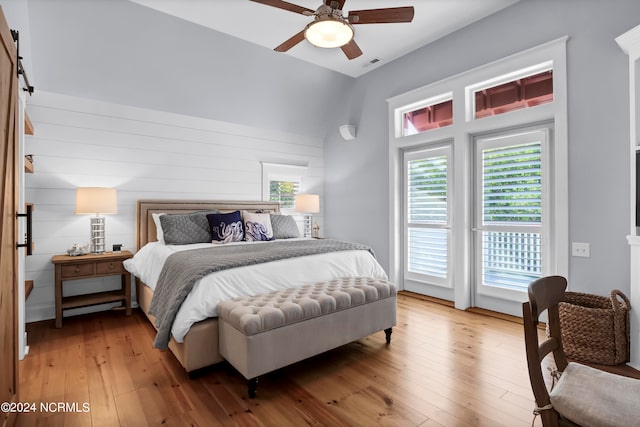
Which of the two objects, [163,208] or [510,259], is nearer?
[510,259]

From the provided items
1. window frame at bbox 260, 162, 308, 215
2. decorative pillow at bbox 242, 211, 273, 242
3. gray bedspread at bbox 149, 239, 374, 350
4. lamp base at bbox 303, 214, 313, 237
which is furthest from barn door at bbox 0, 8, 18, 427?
lamp base at bbox 303, 214, 313, 237

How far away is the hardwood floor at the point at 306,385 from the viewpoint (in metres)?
1.87

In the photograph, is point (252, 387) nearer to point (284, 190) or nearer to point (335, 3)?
point (335, 3)

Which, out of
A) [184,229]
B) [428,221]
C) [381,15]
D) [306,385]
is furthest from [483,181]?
[184,229]

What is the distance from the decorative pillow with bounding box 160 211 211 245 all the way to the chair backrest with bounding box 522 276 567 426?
3337 millimetres

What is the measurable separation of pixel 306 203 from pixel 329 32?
310 cm

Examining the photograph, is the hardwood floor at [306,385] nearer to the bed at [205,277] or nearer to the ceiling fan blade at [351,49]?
the bed at [205,277]

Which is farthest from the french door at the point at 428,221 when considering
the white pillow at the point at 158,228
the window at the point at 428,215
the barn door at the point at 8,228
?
the barn door at the point at 8,228

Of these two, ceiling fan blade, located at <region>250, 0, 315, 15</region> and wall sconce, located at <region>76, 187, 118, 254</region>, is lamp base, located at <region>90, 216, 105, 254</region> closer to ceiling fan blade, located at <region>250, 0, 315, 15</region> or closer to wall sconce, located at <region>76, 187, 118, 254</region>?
wall sconce, located at <region>76, 187, 118, 254</region>

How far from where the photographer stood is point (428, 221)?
4.28 metres

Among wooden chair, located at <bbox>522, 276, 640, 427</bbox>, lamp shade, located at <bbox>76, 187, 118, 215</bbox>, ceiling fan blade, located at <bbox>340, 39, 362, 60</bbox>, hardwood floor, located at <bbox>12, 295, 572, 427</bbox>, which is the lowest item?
hardwood floor, located at <bbox>12, 295, 572, 427</bbox>

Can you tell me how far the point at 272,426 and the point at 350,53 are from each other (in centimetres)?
278

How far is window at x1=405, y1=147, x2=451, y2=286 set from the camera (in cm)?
409

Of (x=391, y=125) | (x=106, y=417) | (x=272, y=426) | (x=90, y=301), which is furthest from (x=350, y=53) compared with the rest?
(x=90, y=301)
